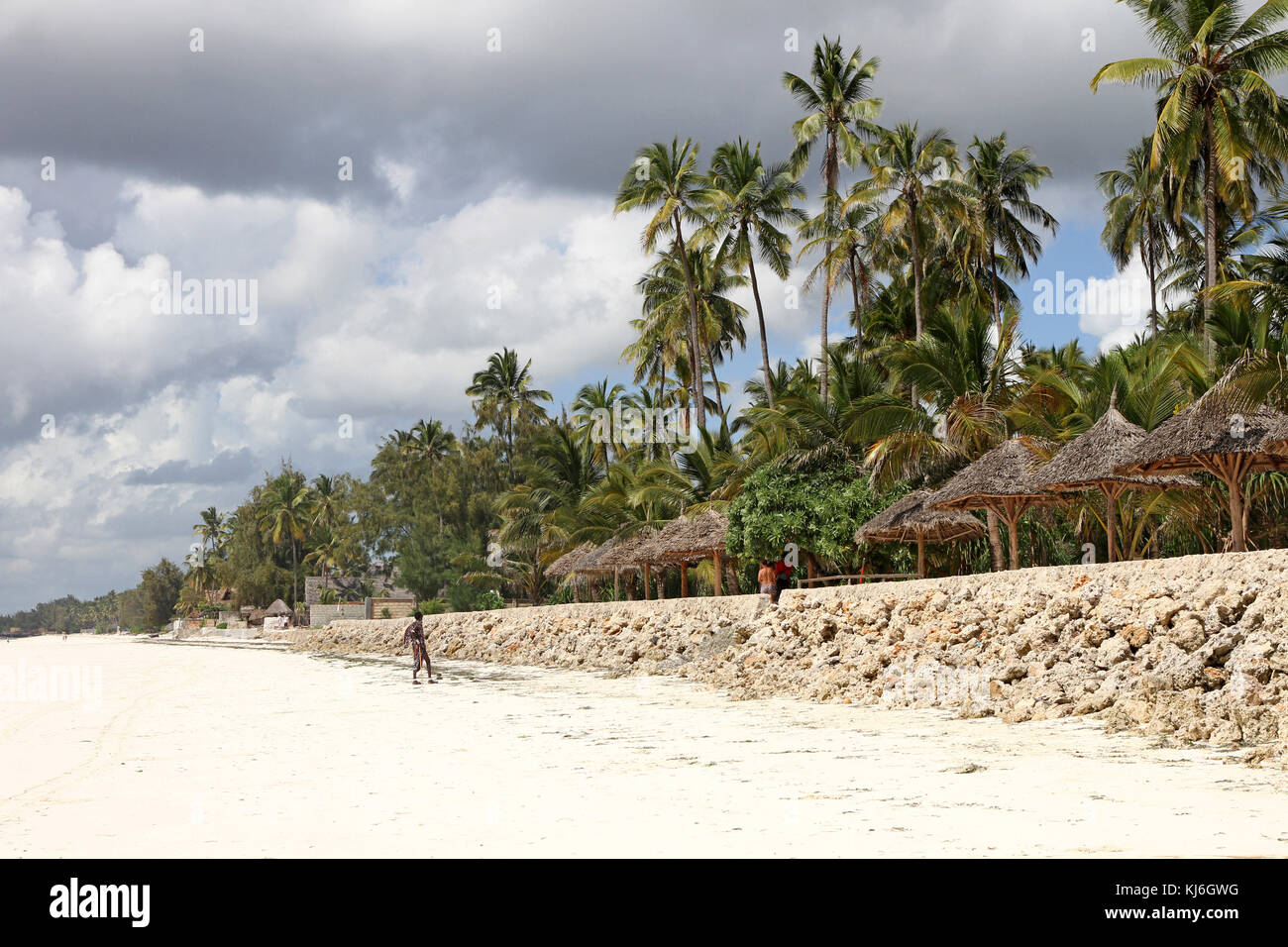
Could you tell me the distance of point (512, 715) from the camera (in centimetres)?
1458

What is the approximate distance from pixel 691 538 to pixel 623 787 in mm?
21172

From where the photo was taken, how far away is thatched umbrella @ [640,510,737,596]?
29.2m

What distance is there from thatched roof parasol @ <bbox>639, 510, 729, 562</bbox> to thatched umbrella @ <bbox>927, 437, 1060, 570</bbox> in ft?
29.9

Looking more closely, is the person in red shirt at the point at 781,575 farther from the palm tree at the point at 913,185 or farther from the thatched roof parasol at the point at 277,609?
the thatched roof parasol at the point at 277,609

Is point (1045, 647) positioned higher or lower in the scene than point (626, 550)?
lower

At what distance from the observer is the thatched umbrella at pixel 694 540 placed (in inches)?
1150

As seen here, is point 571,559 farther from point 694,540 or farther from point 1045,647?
point 1045,647

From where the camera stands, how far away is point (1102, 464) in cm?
→ 1670

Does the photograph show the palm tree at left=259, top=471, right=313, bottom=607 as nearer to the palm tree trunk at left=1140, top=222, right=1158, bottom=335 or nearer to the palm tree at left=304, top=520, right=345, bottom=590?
the palm tree at left=304, top=520, right=345, bottom=590

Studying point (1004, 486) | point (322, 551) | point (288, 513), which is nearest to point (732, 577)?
point (1004, 486)

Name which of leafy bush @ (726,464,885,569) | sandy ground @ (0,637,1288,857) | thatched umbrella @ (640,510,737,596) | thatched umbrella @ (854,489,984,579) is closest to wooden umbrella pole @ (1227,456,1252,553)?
sandy ground @ (0,637,1288,857)

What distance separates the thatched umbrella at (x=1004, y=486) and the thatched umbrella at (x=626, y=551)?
13.1 meters

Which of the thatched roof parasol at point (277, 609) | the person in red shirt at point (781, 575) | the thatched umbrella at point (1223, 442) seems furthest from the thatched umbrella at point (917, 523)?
the thatched roof parasol at point (277, 609)
